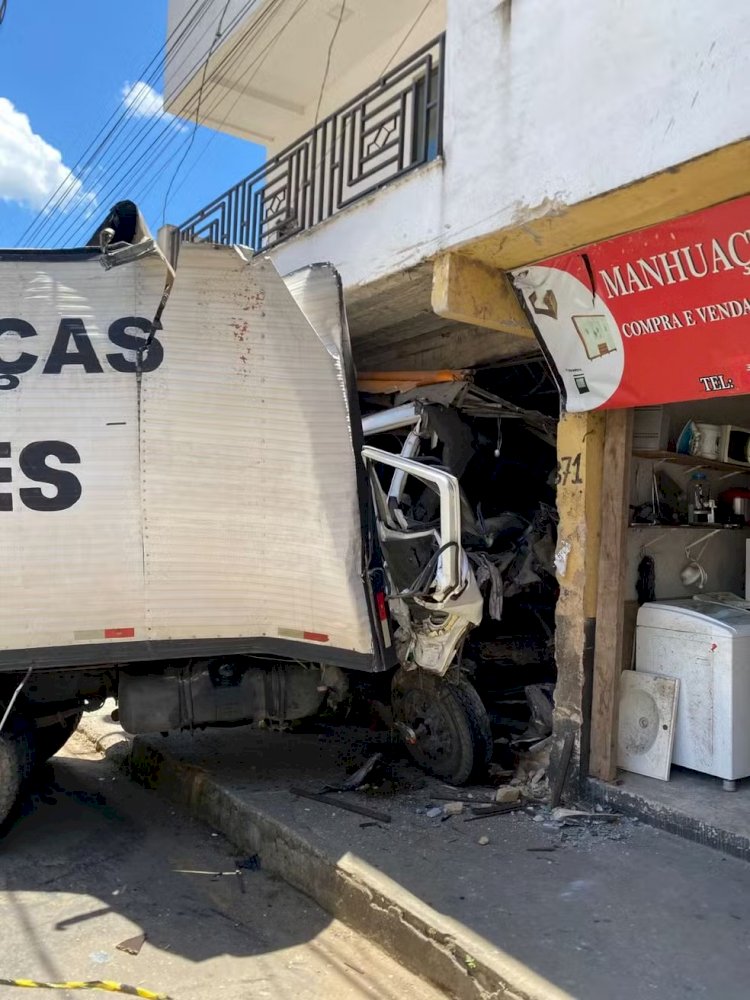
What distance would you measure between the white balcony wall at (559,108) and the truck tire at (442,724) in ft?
9.25

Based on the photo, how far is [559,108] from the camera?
390 centimetres

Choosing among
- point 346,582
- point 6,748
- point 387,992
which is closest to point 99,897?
point 6,748

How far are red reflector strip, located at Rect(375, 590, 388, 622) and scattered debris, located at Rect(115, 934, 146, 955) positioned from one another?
2050 millimetres

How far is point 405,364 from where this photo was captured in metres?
7.34

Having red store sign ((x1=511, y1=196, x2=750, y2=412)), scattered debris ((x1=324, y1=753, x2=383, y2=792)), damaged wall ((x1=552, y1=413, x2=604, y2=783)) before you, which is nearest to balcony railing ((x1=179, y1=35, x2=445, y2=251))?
red store sign ((x1=511, y1=196, x2=750, y2=412))

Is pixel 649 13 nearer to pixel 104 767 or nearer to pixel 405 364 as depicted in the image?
pixel 405 364

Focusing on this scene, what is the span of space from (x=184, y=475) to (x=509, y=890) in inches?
111

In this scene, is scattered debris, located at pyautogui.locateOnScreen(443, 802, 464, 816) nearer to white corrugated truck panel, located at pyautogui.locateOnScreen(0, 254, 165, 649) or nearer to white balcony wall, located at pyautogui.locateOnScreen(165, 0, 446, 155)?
white corrugated truck panel, located at pyautogui.locateOnScreen(0, 254, 165, 649)

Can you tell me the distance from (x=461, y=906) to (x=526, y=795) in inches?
59.1

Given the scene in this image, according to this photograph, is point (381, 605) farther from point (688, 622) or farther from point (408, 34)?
point (408, 34)

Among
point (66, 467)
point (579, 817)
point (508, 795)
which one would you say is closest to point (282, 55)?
point (66, 467)

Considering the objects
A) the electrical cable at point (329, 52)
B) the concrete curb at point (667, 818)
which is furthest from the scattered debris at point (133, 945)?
the electrical cable at point (329, 52)

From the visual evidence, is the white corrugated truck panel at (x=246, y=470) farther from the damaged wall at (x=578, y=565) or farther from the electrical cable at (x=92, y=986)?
the electrical cable at (x=92, y=986)

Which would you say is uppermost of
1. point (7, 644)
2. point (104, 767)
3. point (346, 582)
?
point (346, 582)
